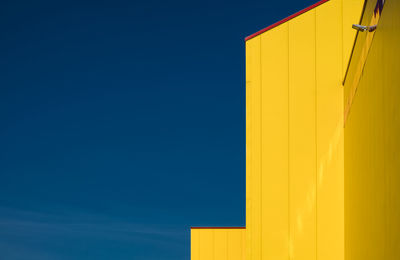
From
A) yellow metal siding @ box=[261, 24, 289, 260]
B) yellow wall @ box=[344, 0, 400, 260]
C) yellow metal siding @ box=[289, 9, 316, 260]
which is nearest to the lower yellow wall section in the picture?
yellow metal siding @ box=[261, 24, 289, 260]

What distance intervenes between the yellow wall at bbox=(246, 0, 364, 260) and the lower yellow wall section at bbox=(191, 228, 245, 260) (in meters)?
6.13

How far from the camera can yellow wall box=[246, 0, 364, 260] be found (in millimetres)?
6211

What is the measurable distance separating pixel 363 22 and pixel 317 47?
→ 1.72 metres

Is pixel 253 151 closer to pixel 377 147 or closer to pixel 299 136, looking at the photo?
pixel 299 136

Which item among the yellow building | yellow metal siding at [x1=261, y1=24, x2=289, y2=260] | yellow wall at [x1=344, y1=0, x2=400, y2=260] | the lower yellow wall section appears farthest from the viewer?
the lower yellow wall section

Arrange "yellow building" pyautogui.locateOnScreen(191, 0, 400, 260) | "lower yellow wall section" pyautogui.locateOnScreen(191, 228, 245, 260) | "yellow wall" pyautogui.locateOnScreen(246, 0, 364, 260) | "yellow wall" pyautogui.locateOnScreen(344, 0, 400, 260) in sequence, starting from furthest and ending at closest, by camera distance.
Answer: "lower yellow wall section" pyautogui.locateOnScreen(191, 228, 245, 260), "yellow wall" pyautogui.locateOnScreen(246, 0, 364, 260), "yellow building" pyautogui.locateOnScreen(191, 0, 400, 260), "yellow wall" pyautogui.locateOnScreen(344, 0, 400, 260)

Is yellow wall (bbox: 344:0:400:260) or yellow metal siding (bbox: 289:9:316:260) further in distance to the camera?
yellow metal siding (bbox: 289:9:316:260)

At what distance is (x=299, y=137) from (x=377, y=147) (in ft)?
9.27

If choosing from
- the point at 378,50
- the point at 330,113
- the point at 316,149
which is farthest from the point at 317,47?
the point at 378,50

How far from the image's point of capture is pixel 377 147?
3.64 metres

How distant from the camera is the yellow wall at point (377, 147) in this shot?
9.77 feet

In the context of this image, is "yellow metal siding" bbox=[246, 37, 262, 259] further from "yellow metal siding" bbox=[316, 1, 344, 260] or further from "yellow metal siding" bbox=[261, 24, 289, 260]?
"yellow metal siding" bbox=[316, 1, 344, 260]

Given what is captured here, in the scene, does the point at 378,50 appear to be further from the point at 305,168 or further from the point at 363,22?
the point at 305,168

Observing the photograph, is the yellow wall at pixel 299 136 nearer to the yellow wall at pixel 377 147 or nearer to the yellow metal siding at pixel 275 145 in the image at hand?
the yellow metal siding at pixel 275 145
